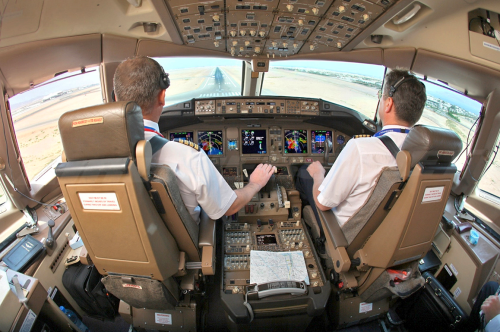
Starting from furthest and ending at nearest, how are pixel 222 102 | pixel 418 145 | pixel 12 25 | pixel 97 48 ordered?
pixel 222 102, pixel 97 48, pixel 12 25, pixel 418 145

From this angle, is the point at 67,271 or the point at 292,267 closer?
the point at 292,267

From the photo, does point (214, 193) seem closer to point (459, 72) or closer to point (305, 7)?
point (305, 7)

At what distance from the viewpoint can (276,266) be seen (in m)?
1.68

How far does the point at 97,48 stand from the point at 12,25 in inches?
38.0

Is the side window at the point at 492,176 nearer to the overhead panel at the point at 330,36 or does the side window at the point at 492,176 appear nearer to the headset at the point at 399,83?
the headset at the point at 399,83

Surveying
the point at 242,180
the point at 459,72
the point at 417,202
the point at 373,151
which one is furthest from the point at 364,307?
the point at 459,72

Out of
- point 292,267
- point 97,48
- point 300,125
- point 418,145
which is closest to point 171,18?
point 97,48

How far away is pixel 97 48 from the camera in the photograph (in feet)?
6.97

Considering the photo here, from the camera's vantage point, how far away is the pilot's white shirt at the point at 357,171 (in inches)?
50.0

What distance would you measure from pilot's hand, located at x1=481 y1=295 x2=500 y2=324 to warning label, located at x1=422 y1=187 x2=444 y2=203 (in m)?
0.67

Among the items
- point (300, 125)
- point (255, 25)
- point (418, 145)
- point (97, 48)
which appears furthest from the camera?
point (300, 125)

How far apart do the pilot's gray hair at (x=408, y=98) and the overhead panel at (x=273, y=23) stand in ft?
2.09

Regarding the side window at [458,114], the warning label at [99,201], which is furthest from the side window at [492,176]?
the warning label at [99,201]

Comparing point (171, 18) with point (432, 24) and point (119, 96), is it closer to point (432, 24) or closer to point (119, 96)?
point (119, 96)
